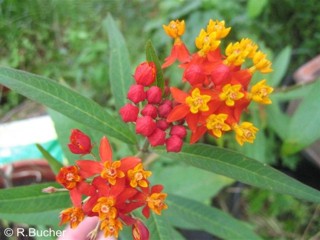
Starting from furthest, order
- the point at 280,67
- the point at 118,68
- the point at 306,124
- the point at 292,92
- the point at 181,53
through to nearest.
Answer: the point at 280,67
the point at 292,92
the point at 306,124
the point at 118,68
the point at 181,53

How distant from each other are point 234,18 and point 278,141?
80cm

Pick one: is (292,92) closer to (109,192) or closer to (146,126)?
(146,126)

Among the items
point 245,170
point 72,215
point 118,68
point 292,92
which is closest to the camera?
point 72,215

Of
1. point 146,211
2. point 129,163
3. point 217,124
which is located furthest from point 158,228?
point 217,124

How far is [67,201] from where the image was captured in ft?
4.55

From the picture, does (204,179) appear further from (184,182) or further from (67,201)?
(67,201)

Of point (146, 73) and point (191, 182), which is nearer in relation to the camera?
point (146, 73)

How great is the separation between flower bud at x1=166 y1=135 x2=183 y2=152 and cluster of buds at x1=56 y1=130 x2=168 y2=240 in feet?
0.32

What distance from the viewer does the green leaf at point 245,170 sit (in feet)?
3.77

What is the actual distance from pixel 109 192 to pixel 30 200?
14.2 inches

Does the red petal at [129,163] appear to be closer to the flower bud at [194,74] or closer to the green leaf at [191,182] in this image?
the flower bud at [194,74]

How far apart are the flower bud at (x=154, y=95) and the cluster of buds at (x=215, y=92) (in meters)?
0.04

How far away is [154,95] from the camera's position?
45.6 inches

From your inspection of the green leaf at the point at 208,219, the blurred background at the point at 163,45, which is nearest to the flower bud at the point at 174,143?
the green leaf at the point at 208,219
